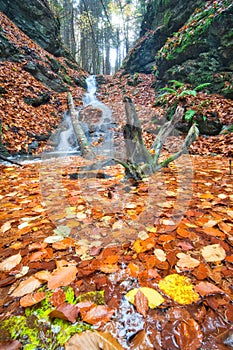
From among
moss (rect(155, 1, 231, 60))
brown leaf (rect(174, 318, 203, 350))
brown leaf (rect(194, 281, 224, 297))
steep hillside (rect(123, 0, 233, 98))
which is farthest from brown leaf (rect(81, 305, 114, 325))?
moss (rect(155, 1, 231, 60))

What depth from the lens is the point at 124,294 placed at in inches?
30.5

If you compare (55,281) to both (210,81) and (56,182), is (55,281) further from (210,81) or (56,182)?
(210,81)

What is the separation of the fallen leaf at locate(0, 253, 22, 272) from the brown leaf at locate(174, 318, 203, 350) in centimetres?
79

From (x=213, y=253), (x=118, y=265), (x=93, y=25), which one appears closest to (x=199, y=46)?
(x=213, y=253)

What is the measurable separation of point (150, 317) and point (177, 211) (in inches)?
35.7

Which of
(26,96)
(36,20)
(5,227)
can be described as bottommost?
(5,227)

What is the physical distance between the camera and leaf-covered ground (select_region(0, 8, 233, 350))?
62cm

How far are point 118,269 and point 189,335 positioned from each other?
0.38 m

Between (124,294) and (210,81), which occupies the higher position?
(210,81)

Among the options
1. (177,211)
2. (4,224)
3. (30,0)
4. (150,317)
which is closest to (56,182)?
(4,224)

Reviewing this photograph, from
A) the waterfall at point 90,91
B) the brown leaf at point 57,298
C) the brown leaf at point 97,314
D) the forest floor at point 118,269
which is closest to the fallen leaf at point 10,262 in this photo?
the forest floor at point 118,269

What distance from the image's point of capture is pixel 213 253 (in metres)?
0.99

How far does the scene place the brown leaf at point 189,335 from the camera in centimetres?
58

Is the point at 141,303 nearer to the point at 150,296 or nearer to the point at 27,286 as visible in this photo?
the point at 150,296
